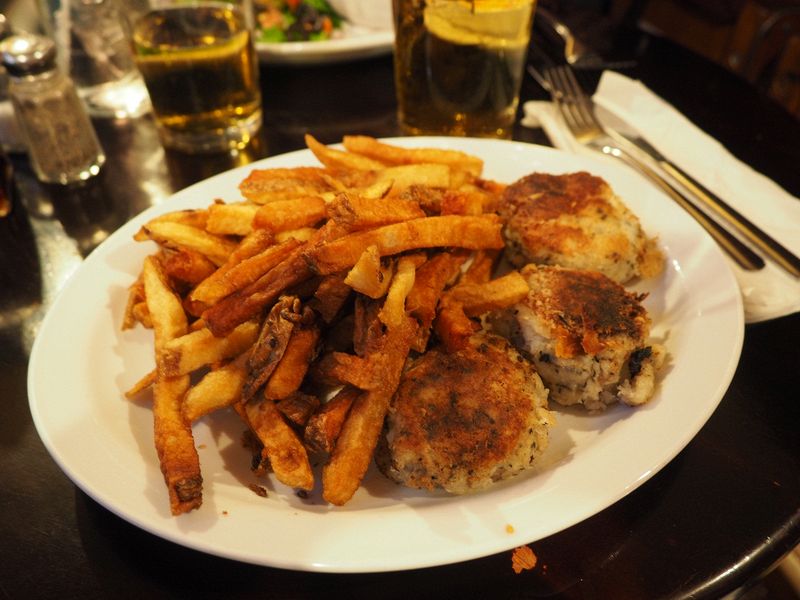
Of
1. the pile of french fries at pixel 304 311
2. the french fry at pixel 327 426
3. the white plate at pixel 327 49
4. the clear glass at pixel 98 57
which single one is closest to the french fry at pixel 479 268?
the pile of french fries at pixel 304 311

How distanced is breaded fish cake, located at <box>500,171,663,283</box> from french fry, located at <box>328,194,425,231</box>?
38 cm

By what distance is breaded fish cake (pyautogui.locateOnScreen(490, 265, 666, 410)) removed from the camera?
1322mm

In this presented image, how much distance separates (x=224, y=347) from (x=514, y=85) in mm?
1528

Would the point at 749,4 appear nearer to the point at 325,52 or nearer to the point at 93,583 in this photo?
the point at 325,52

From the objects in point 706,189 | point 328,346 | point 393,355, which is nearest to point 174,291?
point 328,346

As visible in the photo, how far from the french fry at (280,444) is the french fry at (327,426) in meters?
0.03

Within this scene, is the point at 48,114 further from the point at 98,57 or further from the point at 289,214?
the point at 289,214

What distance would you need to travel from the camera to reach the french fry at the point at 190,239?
1.46 meters

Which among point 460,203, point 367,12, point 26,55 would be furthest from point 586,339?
point 367,12

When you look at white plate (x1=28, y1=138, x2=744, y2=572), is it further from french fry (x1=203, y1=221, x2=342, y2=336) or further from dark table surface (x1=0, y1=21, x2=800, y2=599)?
french fry (x1=203, y1=221, x2=342, y2=336)

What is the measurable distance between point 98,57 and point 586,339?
256 cm

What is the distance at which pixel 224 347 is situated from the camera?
51.8 inches

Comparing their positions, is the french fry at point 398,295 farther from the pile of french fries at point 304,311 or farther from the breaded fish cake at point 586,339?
the breaded fish cake at point 586,339

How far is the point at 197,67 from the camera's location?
2.37 metres
